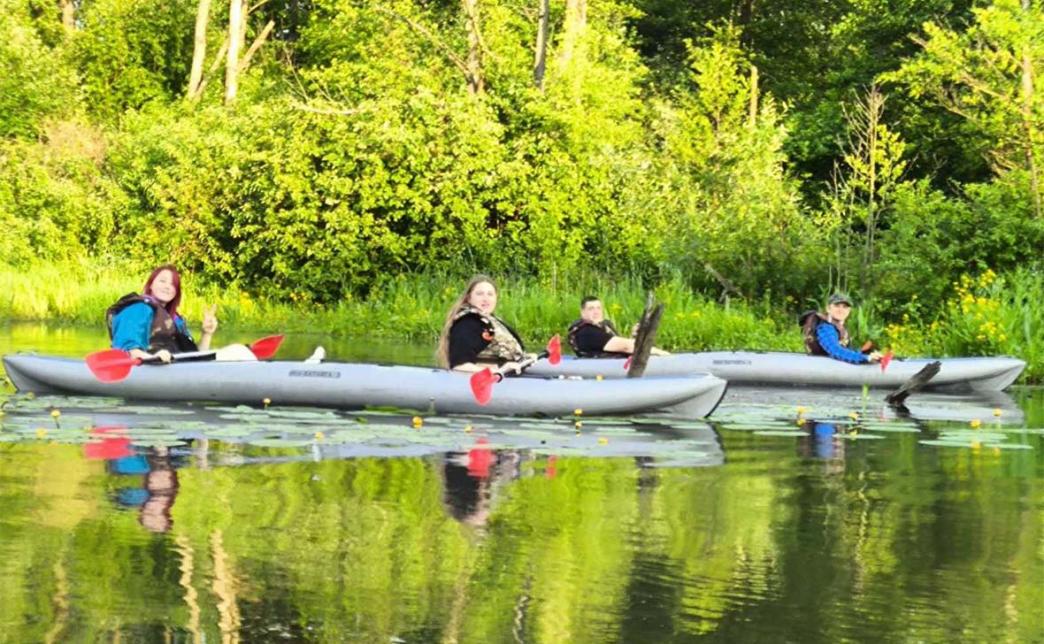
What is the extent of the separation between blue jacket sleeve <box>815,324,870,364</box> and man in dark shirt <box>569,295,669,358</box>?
1.52 metres

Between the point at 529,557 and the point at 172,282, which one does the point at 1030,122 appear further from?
the point at 529,557

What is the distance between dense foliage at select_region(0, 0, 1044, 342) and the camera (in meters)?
24.6

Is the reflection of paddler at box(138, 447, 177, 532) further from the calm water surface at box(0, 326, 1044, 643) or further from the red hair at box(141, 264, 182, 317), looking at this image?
the red hair at box(141, 264, 182, 317)

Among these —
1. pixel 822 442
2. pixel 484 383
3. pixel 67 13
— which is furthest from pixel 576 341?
pixel 67 13

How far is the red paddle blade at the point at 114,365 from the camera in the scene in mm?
15523

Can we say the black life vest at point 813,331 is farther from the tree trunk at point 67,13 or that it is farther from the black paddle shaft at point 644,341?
the tree trunk at point 67,13

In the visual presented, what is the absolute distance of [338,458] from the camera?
1188cm

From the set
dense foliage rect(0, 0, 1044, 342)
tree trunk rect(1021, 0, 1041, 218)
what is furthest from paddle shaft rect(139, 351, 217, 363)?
tree trunk rect(1021, 0, 1041, 218)

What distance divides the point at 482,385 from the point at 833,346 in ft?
17.8

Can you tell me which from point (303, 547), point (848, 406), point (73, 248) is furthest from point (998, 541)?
point (73, 248)

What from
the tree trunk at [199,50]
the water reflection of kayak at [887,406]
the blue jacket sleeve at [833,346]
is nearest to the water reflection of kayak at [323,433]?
the water reflection of kayak at [887,406]

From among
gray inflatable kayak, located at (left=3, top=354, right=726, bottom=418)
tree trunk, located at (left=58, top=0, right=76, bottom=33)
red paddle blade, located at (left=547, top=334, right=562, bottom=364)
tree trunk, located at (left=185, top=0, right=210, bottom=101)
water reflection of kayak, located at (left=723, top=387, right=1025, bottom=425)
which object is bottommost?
water reflection of kayak, located at (left=723, top=387, right=1025, bottom=425)

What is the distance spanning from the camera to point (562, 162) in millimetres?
30922

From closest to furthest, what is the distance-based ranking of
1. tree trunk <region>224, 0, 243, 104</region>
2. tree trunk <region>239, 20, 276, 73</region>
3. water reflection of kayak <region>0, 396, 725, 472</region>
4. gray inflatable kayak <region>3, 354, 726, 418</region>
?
water reflection of kayak <region>0, 396, 725, 472</region> < gray inflatable kayak <region>3, 354, 726, 418</region> < tree trunk <region>224, 0, 243, 104</region> < tree trunk <region>239, 20, 276, 73</region>
